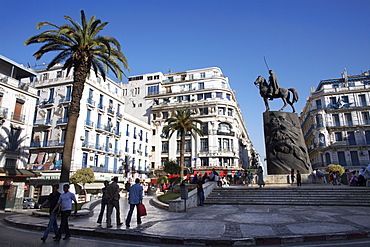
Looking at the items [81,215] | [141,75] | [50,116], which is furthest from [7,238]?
[141,75]

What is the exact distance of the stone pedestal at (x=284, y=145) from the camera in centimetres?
2008

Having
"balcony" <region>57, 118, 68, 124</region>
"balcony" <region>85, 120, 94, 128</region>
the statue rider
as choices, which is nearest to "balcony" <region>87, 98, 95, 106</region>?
"balcony" <region>85, 120, 94, 128</region>

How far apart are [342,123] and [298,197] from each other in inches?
1484

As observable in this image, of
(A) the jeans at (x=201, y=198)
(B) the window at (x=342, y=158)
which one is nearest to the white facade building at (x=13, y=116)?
(A) the jeans at (x=201, y=198)

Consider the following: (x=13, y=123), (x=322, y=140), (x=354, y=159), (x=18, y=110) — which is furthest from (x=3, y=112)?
(x=354, y=159)

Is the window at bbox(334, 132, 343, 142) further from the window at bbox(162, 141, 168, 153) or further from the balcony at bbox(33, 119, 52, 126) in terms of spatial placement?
the balcony at bbox(33, 119, 52, 126)

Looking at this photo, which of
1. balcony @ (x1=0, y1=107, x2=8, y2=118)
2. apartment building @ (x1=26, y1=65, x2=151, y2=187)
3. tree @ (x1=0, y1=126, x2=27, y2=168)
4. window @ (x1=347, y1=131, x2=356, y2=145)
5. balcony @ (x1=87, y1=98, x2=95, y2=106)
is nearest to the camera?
balcony @ (x1=0, y1=107, x2=8, y2=118)

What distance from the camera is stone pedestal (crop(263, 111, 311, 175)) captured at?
20.1m

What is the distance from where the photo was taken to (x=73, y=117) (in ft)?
50.8

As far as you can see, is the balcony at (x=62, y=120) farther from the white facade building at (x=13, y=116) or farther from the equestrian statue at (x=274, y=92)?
the equestrian statue at (x=274, y=92)

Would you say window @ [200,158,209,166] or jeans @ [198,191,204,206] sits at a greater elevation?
window @ [200,158,209,166]

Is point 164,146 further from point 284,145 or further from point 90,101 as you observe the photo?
point 284,145

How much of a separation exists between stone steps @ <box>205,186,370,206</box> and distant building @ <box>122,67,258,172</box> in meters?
33.3

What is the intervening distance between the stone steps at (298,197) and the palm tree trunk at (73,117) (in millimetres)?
8118
